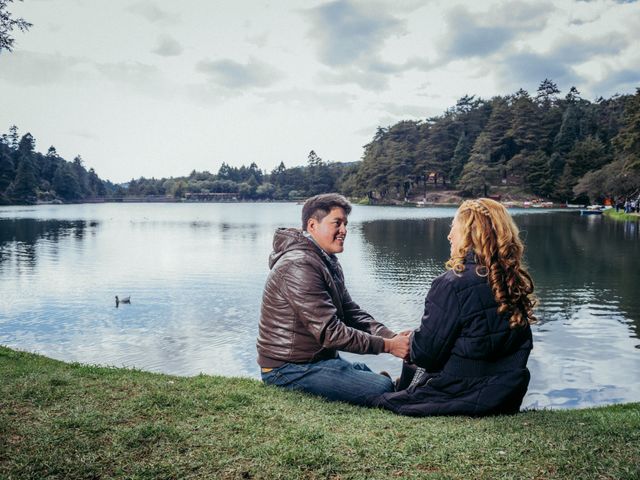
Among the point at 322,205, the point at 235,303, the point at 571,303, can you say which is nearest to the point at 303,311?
the point at 322,205

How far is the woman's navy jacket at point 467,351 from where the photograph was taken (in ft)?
13.3

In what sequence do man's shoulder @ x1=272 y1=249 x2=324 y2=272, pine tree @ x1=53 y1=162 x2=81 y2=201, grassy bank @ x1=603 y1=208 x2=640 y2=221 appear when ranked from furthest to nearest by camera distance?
pine tree @ x1=53 y1=162 x2=81 y2=201 → grassy bank @ x1=603 y1=208 x2=640 y2=221 → man's shoulder @ x1=272 y1=249 x2=324 y2=272

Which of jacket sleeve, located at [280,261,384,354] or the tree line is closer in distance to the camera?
jacket sleeve, located at [280,261,384,354]

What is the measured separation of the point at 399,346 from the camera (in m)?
4.63

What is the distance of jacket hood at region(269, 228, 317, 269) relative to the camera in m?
4.84

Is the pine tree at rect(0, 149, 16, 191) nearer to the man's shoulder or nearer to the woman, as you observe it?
the man's shoulder

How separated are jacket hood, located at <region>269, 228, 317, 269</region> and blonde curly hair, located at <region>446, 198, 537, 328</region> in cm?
135

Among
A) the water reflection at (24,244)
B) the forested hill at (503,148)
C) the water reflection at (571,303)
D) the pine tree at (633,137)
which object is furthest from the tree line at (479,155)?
the water reflection at (24,244)

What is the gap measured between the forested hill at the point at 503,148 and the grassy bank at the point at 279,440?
252ft

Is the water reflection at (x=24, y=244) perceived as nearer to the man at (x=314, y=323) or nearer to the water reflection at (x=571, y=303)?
the water reflection at (x=571, y=303)

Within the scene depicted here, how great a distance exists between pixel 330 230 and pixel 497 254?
1565mm

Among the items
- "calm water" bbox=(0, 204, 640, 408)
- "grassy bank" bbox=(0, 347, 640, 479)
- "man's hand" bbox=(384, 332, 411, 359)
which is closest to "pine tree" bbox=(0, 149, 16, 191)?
"calm water" bbox=(0, 204, 640, 408)

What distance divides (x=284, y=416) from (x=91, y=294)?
1833cm

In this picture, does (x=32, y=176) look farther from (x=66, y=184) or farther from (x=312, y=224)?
(x=312, y=224)
